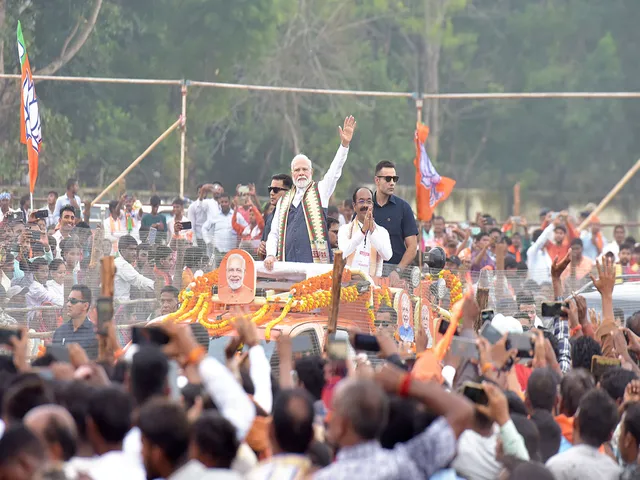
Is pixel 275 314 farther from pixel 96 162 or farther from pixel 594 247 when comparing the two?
pixel 96 162

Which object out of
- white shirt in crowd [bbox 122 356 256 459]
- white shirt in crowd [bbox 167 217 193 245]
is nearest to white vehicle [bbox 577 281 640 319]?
white shirt in crowd [bbox 167 217 193 245]

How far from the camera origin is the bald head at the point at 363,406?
442 centimetres

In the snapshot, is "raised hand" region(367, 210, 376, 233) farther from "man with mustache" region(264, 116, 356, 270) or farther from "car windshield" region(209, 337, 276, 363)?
"car windshield" region(209, 337, 276, 363)

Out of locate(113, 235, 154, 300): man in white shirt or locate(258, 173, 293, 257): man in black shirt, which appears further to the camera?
locate(113, 235, 154, 300): man in white shirt

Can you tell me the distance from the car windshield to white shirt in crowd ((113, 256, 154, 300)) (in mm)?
2306

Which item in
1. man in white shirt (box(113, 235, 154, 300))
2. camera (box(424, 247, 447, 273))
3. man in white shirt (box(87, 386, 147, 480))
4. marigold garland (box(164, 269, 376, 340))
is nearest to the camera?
man in white shirt (box(87, 386, 147, 480))

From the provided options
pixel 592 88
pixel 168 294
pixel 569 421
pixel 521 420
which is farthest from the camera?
pixel 592 88

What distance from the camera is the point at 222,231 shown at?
1711 centimetres

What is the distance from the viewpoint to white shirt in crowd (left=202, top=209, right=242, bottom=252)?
16312 mm

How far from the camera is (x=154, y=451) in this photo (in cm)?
455

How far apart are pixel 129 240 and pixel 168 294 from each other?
1.69m

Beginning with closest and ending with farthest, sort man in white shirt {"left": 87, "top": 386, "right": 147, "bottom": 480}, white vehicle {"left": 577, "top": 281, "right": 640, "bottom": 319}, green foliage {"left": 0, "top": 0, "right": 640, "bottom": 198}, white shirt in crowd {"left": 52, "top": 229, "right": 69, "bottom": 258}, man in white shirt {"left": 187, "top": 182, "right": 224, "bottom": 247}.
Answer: man in white shirt {"left": 87, "top": 386, "right": 147, "bottom": 480} → white shirt in crowd {"left": 52, "top": 229, "right": 69, "bottom": 258} → white vehicle {"left": 577, "top": 281, "right": 640, "bottom": 319} → man in white shirt {"left": 187, "top": 182, "right": 224, "bottom": 247} → green foliage {"left": 0, "top": 0, "right": 640, "bottom": 198}

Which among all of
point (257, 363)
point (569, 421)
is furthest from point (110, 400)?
point (569, 421)

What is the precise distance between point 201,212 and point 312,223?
7261 mm
